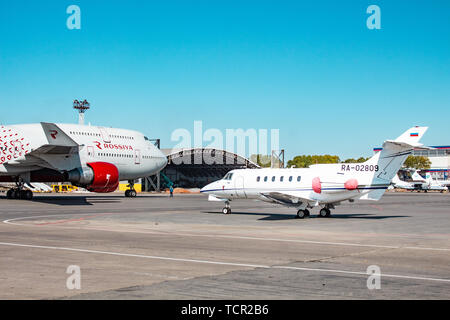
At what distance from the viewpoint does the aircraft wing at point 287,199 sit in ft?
88.1

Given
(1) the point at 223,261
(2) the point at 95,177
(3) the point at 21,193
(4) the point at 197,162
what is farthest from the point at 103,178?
(4) the point at 197,162

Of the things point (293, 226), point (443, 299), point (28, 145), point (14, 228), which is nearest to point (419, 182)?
point (28, 145)

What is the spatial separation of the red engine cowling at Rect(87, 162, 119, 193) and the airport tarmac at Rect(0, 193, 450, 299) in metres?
19.9

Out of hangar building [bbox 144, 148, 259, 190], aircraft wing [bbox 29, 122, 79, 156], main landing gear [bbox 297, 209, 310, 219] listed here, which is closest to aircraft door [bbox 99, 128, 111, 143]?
aircraft wing [bbox 29, 122, 79, 156]

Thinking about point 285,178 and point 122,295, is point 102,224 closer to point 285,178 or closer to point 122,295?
point 285,178

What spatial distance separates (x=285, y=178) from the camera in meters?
28.8

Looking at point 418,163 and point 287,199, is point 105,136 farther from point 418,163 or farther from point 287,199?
point 418,163

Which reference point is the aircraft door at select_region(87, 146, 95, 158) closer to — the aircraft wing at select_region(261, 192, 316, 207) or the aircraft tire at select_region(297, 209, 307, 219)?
the aircraft wing at select_region(261, 192, 316, 207)

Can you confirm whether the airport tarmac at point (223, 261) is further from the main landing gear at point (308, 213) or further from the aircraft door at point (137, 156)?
the aircraft door at point (137, 156)

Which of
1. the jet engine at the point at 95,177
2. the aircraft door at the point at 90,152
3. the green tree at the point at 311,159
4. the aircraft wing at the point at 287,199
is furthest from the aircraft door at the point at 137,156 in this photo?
the green tree at the point at 311,159

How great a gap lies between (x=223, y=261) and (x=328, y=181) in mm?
15532

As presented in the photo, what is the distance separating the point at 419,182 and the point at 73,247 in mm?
88214

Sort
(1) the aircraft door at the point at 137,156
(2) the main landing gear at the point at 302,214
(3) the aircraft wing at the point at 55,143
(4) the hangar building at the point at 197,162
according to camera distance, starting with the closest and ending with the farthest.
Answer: (2) the main landing gear at the point at 302,214, (3) the aircraft wing at the point at 55,143, (1) the aircraft door at the point at 137,156, (4) the hangar building at the point at 197,162
